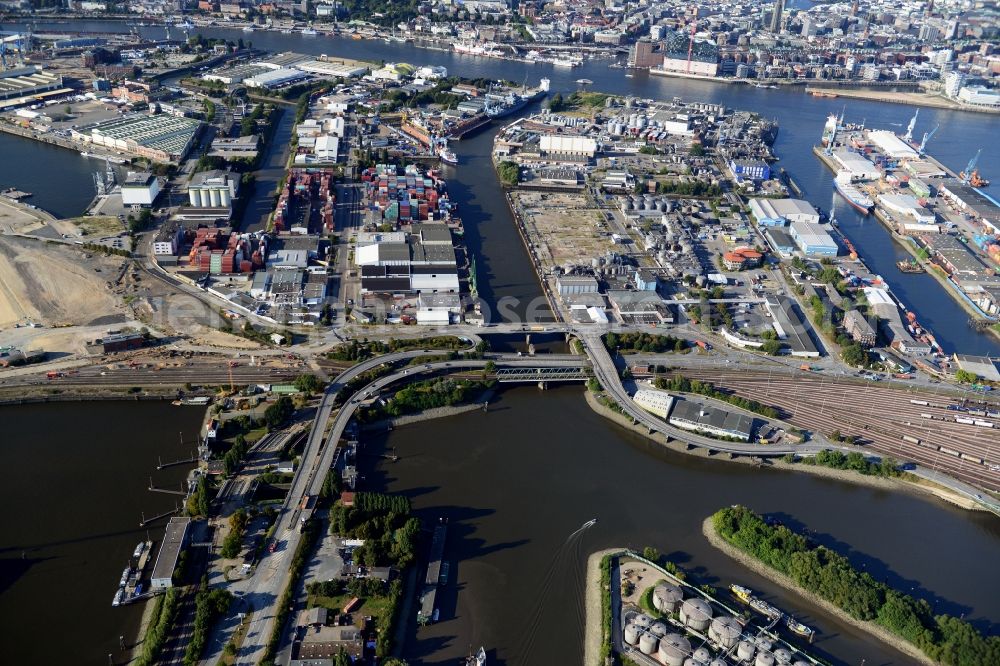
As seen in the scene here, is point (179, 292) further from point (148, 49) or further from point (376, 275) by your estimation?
point (148, 49)

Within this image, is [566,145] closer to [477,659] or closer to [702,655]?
[702,655]

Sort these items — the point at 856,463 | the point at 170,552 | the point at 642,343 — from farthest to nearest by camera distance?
the point at 642,343
the point at 856,463
the point at 170,552

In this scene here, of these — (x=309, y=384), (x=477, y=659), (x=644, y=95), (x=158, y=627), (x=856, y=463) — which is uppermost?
(x=644, y=95)

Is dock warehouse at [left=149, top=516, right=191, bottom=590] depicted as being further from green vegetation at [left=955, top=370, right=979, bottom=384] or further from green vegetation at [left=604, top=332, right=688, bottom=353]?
green vegetation at [left=955, top=370, right=979, bottom=384]

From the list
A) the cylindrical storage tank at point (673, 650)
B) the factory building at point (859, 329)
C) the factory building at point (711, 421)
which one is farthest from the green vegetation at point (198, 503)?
the factory building at point (859, 329)

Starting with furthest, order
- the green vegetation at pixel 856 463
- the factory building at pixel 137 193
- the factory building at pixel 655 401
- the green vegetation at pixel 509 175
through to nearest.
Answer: the green vegetation at pixel 509 175 < the factory building at pixel 137 193 < the factory building at pixel 655 401 < the green vegetation at pixel 856 463

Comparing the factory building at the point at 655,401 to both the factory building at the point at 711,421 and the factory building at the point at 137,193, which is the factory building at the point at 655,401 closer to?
the factory building at the point at 711,421

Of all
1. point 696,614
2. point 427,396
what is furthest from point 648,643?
point 427,396

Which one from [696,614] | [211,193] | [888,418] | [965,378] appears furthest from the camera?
[211,193]
